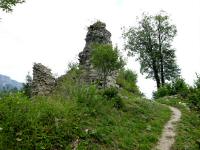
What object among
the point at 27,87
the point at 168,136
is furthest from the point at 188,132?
the point at 27,87

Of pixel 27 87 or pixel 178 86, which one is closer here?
pixel 178 86

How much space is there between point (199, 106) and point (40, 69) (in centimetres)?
1275

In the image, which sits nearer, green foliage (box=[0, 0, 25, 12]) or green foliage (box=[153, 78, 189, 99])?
green foliage (box=[0, 0, 25, 12])

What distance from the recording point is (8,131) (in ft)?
47.5

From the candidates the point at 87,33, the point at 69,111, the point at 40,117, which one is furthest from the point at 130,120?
the point at 87,33

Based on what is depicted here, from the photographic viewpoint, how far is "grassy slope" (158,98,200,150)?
1742 centimetres

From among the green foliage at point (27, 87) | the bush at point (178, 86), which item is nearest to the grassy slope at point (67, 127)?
the green foliage at point (27, 87)

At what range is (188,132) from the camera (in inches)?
807

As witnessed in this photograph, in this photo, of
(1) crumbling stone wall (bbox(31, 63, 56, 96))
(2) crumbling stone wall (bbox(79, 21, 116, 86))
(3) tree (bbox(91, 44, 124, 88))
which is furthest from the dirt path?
(2) crumbling stone wall (bbox(79, 21, 116, 86))

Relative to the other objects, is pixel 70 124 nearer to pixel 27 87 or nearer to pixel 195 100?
pixel 195 100

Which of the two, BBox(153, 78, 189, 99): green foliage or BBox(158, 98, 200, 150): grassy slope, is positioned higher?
BBox(153, 78, 189, 99): green foliage

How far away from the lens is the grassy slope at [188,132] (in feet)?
57.2

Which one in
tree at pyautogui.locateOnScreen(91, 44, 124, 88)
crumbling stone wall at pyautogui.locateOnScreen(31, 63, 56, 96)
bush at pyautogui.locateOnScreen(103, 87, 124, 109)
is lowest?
bush at pyautogui.locateOnScreen(103, 87, 124, 109)

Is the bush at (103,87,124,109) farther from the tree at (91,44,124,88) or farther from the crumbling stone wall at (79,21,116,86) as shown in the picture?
the crumbling stone wall at (79,21,116,86)
